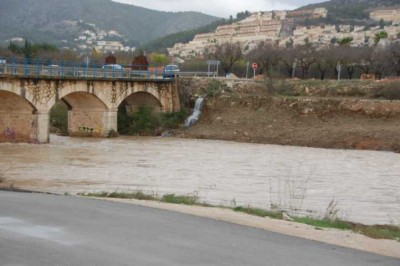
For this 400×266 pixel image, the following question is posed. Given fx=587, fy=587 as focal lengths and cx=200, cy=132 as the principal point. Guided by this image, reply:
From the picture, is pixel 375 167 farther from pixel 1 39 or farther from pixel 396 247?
pixel 1 39

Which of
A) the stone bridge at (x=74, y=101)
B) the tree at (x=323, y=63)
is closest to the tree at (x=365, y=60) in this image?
the tree at (x=323, y=63)

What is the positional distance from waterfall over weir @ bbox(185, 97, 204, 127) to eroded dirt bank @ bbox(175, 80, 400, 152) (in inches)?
18.2

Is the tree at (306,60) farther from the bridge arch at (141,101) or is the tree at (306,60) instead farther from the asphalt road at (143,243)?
the asphalt road at (143,243)

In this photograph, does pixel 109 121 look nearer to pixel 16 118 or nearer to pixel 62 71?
pixel 62 71

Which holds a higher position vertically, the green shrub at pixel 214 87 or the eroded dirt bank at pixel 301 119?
the green shrub at pixel 214 87

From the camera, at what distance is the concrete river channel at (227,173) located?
18422 millimetres

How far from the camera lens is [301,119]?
45.6 metres

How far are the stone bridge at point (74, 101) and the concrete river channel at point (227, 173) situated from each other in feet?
6.43

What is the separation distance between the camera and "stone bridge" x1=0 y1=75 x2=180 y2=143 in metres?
39.6

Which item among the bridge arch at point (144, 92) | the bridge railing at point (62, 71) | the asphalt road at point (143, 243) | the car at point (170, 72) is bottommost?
the asphalt road at point (143, 243)

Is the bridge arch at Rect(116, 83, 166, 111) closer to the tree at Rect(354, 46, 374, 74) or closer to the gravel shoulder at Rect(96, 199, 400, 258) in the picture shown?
the tree at Rect(354, 46, 374, 74)

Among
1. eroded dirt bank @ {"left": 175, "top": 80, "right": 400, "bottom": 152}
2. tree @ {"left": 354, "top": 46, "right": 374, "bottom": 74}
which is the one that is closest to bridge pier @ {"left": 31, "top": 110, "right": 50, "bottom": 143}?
eroded dirt bank @ {"left": 175, "top": 80, "right": 400, "bottom": 152}

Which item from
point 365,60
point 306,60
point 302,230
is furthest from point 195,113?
point 302,230

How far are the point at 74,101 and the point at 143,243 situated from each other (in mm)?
39938
